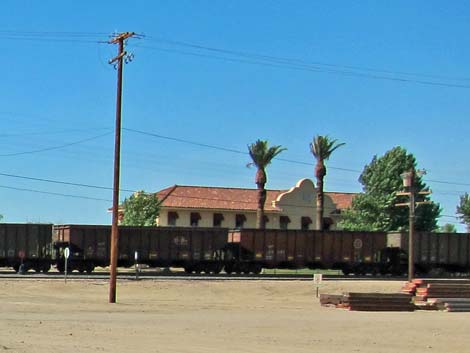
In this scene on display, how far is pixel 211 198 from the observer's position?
310 ft

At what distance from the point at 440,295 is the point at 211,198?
201 feet

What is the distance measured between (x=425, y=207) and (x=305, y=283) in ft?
139

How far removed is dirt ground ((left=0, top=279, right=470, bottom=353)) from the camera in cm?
1777

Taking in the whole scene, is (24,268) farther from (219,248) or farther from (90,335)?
(90,335)

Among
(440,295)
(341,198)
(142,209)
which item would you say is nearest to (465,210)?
(341,198)

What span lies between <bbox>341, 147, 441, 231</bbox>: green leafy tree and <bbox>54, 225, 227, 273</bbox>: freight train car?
27.1 m

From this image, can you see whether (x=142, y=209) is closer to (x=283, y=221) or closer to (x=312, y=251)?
(x=283, y=221)

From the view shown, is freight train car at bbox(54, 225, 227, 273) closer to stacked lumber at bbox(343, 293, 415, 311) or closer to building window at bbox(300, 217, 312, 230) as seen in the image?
stacked lumber at bbox(343, 293, 415, 311)

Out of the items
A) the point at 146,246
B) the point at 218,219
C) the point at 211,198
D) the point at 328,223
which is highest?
the point at 211,198

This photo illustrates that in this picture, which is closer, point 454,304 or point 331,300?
point 454,304

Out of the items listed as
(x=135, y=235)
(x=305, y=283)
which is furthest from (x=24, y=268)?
(x=305, y=283)

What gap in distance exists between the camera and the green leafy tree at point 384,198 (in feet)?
261

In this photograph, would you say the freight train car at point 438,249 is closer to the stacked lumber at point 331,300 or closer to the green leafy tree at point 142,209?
the stacked lumber at point 331,300

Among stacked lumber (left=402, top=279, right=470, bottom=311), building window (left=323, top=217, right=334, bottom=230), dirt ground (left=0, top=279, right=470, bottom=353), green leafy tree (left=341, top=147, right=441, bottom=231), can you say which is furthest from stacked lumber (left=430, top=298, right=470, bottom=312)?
building window (left=323, top=217, right=334, bottom=230)
